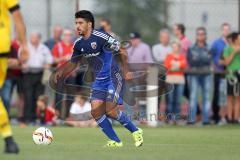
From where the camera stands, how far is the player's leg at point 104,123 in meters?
13.0

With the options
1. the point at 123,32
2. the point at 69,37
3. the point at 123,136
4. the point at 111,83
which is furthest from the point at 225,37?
the point at 123,32

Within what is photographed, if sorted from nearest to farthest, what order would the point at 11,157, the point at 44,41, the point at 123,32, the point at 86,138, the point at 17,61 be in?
the point at 11,157, the point at 86,138, the point at 17,61, the point at 44,41, the point at 123,32

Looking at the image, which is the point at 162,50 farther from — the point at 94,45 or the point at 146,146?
the point at 146,146

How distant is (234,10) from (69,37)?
14.6 ft

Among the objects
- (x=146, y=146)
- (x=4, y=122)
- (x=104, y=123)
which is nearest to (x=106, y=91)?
(x=104, y=123)

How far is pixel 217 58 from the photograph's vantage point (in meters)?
20.6

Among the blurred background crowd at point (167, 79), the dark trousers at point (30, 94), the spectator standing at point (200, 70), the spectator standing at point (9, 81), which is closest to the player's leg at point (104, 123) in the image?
the blurred background crowd at point (167, 79)

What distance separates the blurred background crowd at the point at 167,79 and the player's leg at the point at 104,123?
243 inches

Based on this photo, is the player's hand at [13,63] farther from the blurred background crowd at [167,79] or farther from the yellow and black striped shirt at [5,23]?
the yellow and black striped shirt at [5,23]

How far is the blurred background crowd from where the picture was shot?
65.1 feet

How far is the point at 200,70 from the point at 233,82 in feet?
2.75

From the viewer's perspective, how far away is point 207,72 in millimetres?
20297

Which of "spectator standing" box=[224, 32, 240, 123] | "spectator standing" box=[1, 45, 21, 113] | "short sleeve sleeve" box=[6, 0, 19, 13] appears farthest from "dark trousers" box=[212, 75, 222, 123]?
"short sleeve sleeve" box=[6, 0, 19, 13]

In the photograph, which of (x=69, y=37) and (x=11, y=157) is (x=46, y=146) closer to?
(x=11, y=157)
